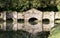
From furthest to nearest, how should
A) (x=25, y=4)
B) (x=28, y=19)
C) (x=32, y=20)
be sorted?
(x=32, y=20), (x=25, y=4), (x=28, y=19)

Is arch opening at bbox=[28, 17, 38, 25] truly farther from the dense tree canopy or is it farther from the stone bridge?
the dense tree canopy

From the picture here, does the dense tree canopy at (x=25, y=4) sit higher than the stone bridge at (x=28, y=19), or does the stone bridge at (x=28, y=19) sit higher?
A: the dense tree canopy at (x=25, y=4)

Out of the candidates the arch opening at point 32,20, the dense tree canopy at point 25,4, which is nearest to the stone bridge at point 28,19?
the arch opening at point 32,20

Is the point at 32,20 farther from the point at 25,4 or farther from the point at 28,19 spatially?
the point at 25,4

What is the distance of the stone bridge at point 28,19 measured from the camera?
16141mm

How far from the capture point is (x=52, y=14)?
16359mm

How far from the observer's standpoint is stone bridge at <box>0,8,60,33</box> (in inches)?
635

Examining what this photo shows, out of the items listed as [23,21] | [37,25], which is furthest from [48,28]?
[23,21]

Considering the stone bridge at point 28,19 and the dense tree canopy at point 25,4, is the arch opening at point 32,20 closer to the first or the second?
the stone bridge at point 28,19

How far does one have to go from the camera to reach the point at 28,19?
54.5 ft

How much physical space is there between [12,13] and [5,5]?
64 cm

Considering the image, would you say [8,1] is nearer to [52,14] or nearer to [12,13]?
[12,13]

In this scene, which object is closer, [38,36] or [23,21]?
[38,36]

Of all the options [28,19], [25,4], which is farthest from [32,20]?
[25,4]
